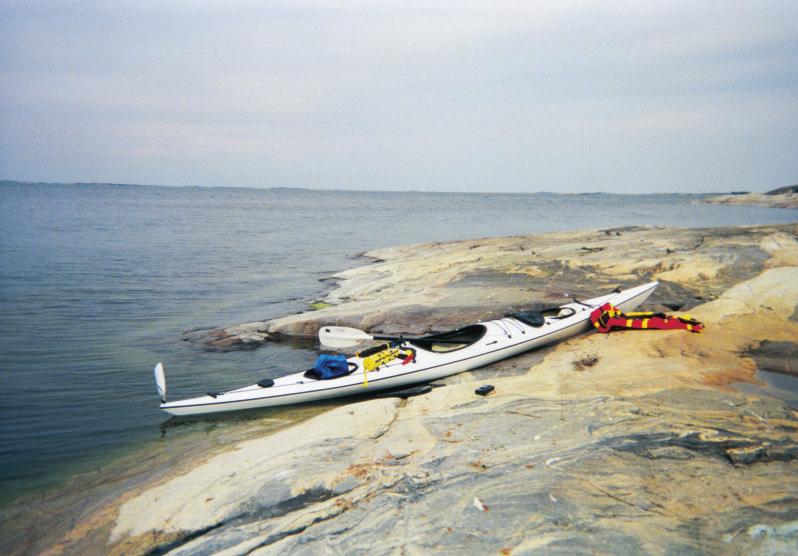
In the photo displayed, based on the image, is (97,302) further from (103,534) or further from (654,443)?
(654,443)

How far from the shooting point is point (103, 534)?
4.73 meters

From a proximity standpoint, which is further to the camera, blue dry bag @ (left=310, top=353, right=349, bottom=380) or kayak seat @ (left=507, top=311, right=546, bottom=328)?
kayak seat @ (left=507, top=311, right=546, bottom=328)

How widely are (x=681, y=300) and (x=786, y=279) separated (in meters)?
1.85

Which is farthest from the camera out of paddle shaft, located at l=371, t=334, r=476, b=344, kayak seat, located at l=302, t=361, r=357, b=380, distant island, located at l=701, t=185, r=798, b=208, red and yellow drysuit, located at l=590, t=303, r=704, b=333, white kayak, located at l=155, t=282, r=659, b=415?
distant island, located at l=701, t=185, r=798, b=208

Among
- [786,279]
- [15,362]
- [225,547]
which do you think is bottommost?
[15,362]

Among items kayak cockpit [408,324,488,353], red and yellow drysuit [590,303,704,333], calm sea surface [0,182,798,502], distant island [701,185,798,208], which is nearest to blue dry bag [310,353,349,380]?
kayak cockpit [408,324,488,353]

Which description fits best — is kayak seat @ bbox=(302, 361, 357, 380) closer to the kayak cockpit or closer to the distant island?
the kayak cockpit

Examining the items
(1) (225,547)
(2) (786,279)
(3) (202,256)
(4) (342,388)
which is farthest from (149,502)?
(3) (202,256)

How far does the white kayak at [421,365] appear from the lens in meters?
7.54

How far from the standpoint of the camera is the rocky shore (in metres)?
3.54

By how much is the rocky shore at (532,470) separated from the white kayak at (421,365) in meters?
0.32

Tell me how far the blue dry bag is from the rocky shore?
1145mm

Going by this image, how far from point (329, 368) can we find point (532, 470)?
14.2 feet

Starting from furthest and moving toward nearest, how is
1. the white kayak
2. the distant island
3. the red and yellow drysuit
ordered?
the distant island < the red and yellow drysuit < the white kayak
